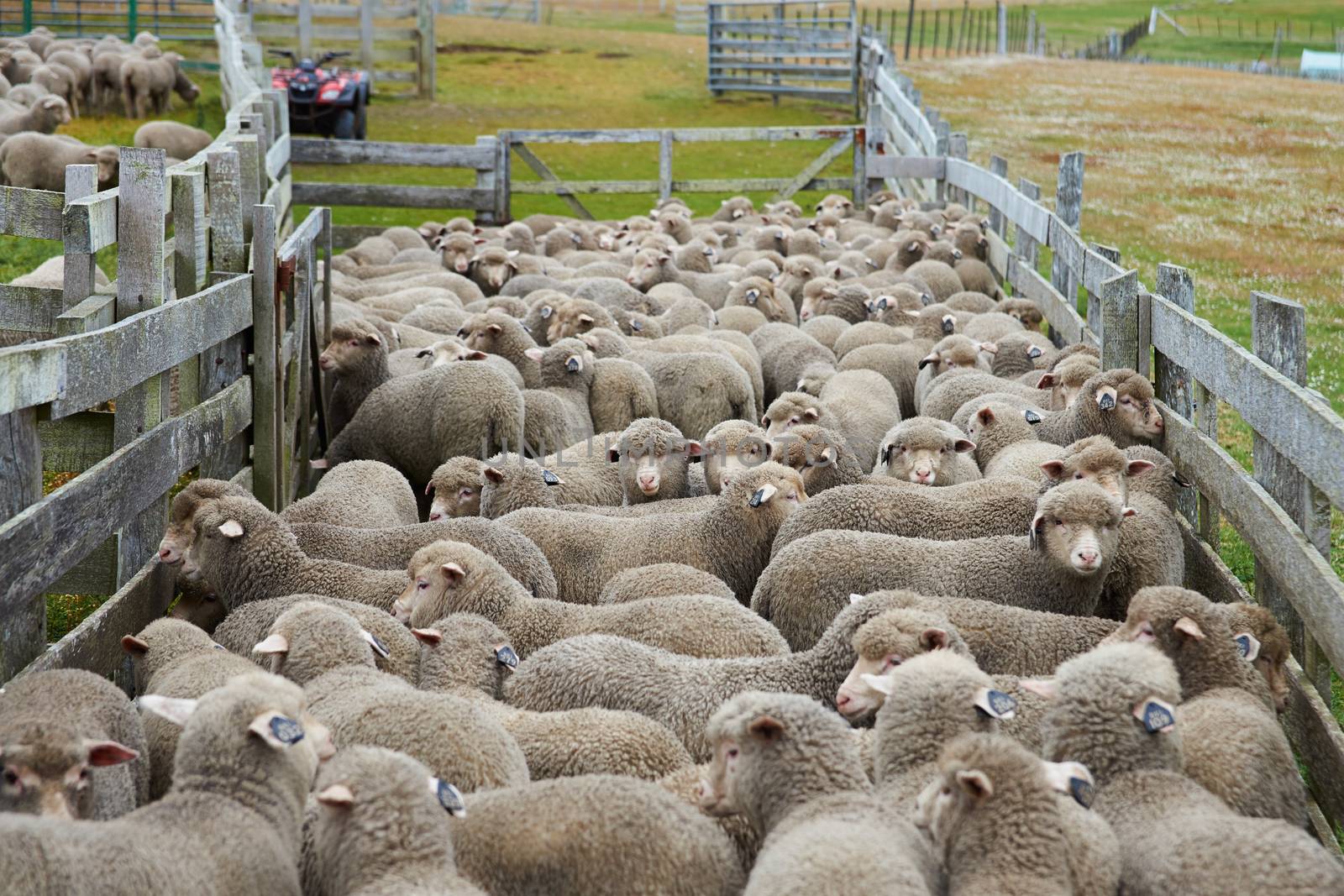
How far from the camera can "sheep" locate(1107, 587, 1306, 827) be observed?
418 cm

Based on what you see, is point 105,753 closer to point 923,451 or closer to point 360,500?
point 360,500

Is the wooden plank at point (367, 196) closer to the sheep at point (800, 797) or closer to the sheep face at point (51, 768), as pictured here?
the sheep face at point (51, 768)

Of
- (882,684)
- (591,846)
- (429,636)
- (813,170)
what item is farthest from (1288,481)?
(813,170)

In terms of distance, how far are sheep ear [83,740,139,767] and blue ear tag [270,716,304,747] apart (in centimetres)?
42

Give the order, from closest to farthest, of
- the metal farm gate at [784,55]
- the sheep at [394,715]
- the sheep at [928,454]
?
the sheep at [394,715] < the sheep at [928,454] < the metal farm gate at [784,55]

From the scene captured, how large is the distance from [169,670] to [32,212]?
306cm

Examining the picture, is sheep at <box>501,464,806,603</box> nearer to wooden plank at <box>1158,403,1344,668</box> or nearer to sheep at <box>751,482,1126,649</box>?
sheep at <box>751,482,1126,649</box>

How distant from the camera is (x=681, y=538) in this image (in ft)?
21.4

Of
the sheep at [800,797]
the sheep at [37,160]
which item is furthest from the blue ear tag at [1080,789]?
the sheep at [37,160]

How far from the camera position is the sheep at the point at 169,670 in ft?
14.7

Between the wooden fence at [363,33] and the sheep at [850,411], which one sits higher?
the wooden fence at [363,33]

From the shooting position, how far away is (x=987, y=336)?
35.3 ft

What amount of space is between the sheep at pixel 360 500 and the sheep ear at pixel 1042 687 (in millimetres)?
3529

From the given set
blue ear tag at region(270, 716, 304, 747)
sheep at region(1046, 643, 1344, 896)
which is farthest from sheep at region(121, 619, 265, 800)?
sheep at region(1046, 643, 1344, 896)
